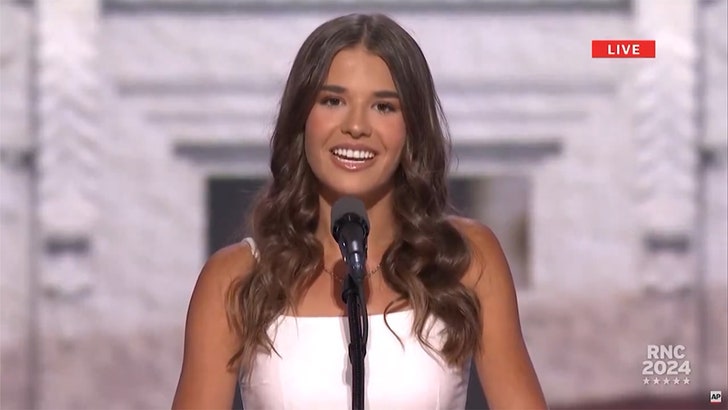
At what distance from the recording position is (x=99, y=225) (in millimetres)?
3734

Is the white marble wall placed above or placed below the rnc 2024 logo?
above

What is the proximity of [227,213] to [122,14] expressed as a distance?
0.68 m

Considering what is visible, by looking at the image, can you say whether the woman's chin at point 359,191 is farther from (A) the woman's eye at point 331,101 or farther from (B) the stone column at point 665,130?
(B) the stone column at point 665,130

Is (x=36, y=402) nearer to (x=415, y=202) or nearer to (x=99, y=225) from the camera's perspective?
(x=99, y=225)

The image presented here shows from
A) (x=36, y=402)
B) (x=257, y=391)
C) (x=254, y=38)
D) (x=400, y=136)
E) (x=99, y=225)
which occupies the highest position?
(x=254, y=38)

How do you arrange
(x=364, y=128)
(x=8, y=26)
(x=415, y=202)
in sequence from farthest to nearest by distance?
(x=8, y=26) < (x=415, y=202) < (x=364, y=128)

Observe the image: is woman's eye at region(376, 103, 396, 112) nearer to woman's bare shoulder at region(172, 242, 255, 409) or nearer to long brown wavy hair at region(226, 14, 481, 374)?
long brown wavy hair at region(226, 14, 481, 374)

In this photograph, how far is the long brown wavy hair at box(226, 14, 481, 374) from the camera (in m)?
2.30

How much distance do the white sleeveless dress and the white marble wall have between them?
142 cm

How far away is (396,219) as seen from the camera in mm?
2459

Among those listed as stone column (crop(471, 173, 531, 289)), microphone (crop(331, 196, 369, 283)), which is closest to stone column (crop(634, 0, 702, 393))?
stone column (crop(471, 173, 531, 289))

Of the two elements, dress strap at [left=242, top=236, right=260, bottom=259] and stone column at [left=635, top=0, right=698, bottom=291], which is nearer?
dress strap at [left=242, top=236, right=260, bottom=259]

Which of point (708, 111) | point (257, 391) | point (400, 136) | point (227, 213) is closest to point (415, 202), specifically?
point (400, 136)

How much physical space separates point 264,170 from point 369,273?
54.2 inches
